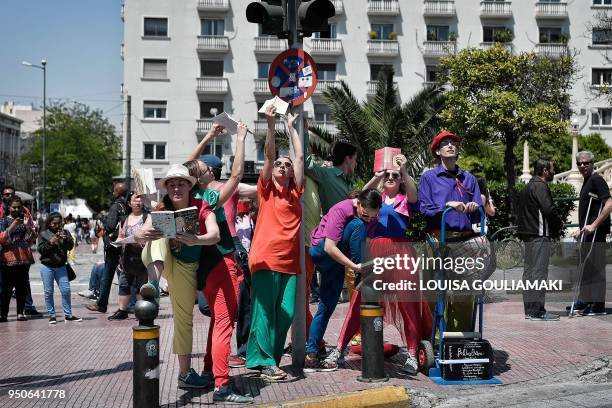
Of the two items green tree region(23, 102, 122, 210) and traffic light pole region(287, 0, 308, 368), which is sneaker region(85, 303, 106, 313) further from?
green tree region(23, 102, 122, 210)

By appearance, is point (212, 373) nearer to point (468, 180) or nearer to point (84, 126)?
point (468, 180)

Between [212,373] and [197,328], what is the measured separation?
133 inches

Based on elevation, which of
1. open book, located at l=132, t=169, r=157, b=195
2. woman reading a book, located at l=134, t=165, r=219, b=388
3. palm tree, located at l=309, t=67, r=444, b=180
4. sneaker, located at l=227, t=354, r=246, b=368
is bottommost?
sneaker, located at l=227, t=354, r=246, b=368

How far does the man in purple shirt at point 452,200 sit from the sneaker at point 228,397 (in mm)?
1965

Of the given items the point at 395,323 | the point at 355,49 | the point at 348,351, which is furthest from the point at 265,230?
the point at 355,49

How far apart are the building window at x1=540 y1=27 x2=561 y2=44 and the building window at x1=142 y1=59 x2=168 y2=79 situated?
2503cm

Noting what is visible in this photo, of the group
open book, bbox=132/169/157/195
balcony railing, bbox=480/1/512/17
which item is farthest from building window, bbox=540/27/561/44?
open book, bbox=132/169/157/195

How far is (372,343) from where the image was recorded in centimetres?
668

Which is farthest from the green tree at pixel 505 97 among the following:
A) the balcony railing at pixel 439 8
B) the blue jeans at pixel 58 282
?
the balcony railing at pixel 439 8

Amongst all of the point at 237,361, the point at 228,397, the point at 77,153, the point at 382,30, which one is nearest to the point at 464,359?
the point at 228,397

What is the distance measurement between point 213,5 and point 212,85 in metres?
5.22

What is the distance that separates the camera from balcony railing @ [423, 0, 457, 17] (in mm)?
53438

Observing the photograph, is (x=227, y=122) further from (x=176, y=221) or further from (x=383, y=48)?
(x=383, y=48)

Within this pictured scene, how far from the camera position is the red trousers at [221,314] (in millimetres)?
6133
